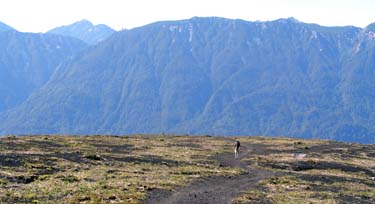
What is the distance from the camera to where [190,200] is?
4850 cm

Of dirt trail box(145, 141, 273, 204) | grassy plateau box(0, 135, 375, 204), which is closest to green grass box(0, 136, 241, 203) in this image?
grassy plateau box(0, 135, 375, 204)

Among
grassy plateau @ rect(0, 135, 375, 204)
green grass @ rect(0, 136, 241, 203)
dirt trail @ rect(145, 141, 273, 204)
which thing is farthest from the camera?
grassy plateau @ rect(0, 135, 375, 204)

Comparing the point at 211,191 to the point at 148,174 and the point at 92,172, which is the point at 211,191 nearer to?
the point at 148,174

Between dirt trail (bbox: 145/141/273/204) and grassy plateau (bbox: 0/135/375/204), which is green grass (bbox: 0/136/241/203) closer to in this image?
grassy plateau (bbox: 0/135/375/204)

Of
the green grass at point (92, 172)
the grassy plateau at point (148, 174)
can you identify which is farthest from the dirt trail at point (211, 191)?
the green grass at point (92, 172)

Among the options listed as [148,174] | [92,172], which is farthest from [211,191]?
[92,172]

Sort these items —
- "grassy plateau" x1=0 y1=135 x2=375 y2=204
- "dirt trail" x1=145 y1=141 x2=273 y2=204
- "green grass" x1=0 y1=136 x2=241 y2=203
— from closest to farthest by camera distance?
"green grass" x1=0 y1=136 x2=241 y2=203
"dirt trail" x1=145 y1=141 x2=273 y2=204
"grassy plateau" x1=0 y1=135 x2=375 y2=204

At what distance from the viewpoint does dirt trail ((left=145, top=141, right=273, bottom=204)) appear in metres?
48.5

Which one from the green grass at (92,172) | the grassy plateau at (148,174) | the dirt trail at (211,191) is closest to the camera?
the green grass at (92,172)

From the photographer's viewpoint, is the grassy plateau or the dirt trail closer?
the dirt trail

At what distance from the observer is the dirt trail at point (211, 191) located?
4847 centimetres

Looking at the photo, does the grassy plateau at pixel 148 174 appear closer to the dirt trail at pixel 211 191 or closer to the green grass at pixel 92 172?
the green grass at pixel 92 172

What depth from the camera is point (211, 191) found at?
5547cm

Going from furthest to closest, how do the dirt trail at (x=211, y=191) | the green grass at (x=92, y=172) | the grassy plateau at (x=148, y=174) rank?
the grassy plateau at (x=148, y=174)
the dirt trail at (x=211, y=191)
the green grass at (x=92, y=172)
